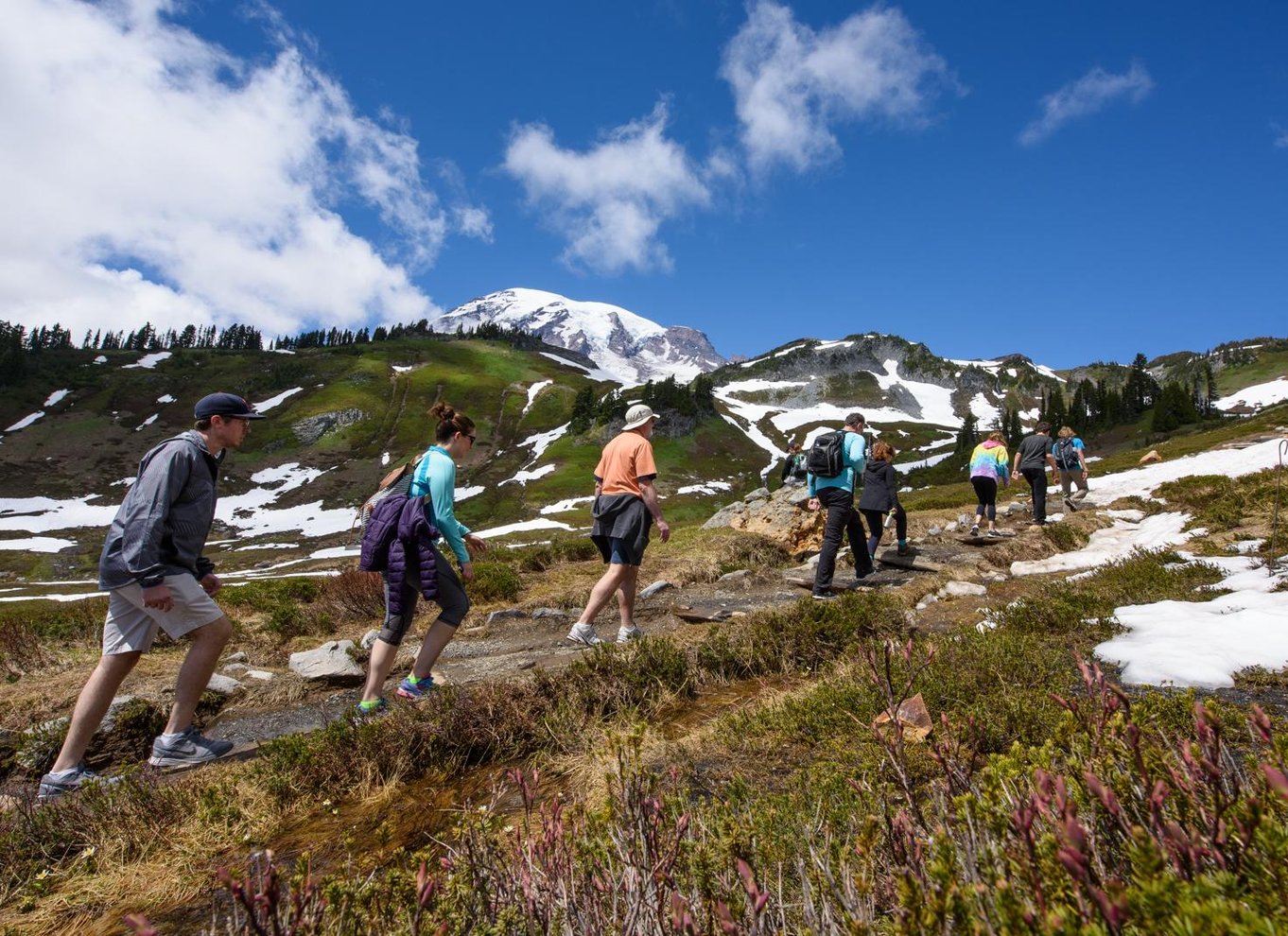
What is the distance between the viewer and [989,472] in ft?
43.7

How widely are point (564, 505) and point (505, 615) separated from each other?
74.1 m

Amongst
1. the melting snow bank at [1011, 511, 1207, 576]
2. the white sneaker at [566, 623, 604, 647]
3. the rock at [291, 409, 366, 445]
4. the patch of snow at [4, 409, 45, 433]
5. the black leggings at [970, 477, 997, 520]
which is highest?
the patch of snow at [4, 409, 45, 433]

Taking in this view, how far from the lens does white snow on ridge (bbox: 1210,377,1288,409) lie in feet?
462

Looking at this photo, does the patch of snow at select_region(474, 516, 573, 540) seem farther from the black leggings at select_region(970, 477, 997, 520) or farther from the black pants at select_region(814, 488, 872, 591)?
the black pants at select_region(814, 488, 872, 591)

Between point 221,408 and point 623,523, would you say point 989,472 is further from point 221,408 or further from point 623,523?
point 221,408

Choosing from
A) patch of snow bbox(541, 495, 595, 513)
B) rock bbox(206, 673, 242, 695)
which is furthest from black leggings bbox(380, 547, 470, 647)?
patch of snow bbox(541, 495, 595, 513)

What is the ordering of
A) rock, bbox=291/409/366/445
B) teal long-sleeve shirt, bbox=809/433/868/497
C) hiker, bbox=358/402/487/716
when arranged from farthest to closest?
rock, bbox=291/409/366/445 < teal long-sleeve shirt, bbox=809/433/868/497 < hiker, bbox=358/402/487/716

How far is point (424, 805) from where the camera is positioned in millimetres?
3617

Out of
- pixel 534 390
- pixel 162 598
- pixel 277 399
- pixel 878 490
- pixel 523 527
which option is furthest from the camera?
pixel 534 390

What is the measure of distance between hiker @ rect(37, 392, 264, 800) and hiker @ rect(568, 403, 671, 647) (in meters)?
3.40

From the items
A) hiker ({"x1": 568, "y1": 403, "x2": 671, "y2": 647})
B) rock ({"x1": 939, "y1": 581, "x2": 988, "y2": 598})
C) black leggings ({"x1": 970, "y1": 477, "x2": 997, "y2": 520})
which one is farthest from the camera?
black leggings ({"x1": 970, "y1": 477, "x2": 997, "y2": 520})

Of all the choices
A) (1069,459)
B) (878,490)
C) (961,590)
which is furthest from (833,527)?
(1069,459)

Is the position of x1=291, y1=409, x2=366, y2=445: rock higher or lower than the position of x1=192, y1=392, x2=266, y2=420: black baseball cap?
higher

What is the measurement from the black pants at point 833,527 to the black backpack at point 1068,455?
10.8 meters
